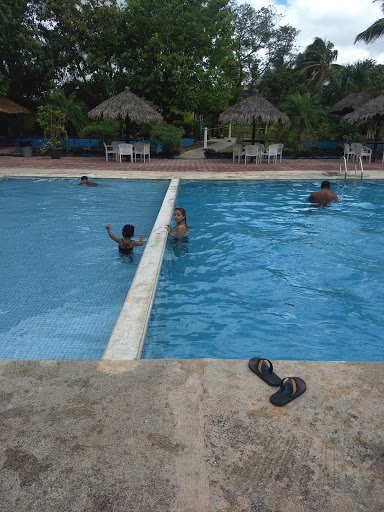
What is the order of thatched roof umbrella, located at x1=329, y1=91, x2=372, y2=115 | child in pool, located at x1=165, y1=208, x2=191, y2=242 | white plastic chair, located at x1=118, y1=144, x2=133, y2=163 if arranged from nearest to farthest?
1. child in pool, located at x1=165, y1=208, x2=191, y2=242
2. white plastic chair, located at x1=118, y1=144, x2=133, y2=163
3. thatched roof umbrella, located at x1=329, y1=91, x2=372, y2=115

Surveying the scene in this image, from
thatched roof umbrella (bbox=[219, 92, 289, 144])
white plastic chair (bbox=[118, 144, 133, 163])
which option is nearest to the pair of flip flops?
white plastic chair (bbox=[118, 144, 133, 163])

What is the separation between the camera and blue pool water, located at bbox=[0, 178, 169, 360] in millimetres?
4391

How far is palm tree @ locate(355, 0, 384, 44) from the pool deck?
28.1 metres

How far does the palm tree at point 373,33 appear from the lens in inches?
970

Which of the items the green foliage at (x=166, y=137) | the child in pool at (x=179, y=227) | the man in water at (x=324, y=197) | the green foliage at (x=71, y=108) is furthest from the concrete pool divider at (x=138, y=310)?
the green foliage at (x=71, y=108)

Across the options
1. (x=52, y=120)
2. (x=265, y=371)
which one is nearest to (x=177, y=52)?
(x=52, y=120)

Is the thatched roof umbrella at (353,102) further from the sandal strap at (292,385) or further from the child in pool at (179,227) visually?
the sandal strap at (292,385)

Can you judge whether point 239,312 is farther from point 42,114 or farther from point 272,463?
Result: point 42,114

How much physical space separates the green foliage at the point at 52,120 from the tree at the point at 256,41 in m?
18.5

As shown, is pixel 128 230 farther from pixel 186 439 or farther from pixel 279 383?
pixel 186 439

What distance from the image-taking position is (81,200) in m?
11.3

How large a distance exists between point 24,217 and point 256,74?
34038 mm

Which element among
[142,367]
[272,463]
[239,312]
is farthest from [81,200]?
[272,463]

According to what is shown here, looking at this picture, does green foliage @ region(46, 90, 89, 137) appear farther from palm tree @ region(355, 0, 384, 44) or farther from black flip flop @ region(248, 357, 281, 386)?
black flip flop @ region(248, 357, 281, 386)
